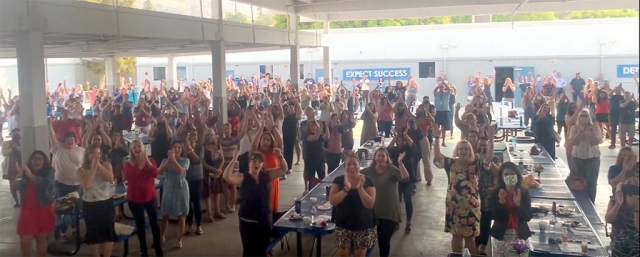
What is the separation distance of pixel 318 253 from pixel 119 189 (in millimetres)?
2914

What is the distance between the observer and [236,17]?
46.2ft

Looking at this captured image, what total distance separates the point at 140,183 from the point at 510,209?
3858 millimetres

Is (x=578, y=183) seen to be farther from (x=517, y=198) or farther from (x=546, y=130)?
(x=517, y=198)

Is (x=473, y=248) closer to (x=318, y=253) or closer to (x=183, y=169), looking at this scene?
(x=318, y=253)

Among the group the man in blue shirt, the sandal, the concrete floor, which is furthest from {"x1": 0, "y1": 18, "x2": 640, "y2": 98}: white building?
the sandal

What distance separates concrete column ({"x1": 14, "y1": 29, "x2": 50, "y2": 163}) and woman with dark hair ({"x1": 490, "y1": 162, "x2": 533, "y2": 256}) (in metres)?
5.84

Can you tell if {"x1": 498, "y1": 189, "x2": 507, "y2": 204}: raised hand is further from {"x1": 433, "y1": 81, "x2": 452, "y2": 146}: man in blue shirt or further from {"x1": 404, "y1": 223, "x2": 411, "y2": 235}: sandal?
{"x1": 433, "y1": 81, "x2": 452, "y2": 146}: man in blue shirt

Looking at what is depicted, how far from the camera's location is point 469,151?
577 centimetres

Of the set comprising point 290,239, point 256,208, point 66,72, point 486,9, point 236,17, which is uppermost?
point 486,9

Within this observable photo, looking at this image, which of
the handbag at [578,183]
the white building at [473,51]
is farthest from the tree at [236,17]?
the white building at [473,51]

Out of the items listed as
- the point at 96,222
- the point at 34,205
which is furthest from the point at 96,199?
the point at 34,205

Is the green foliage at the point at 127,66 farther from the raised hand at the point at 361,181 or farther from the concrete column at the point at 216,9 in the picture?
the raised hand at the point at 361,181

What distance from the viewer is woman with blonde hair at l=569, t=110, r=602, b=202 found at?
8.20 metres

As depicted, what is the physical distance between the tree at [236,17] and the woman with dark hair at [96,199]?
26.1 feet
